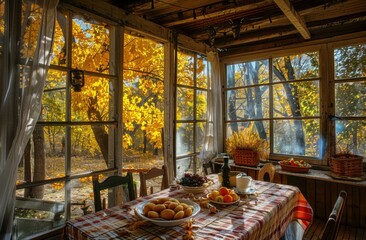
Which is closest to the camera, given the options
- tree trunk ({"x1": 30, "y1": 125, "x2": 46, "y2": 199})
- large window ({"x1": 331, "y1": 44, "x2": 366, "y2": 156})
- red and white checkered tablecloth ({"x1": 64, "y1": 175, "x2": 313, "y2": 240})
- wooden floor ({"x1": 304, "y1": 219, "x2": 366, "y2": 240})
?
red and white checkered tablecloth ({"x1": 64, "y1": 175, "x2": 313, "y2": 240})

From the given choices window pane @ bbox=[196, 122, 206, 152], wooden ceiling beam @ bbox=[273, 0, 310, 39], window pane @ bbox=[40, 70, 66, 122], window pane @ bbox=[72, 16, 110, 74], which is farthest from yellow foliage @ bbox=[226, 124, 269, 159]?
window pane @ bbox=[40, 70, 66, 122]

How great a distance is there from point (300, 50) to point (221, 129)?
1.56m

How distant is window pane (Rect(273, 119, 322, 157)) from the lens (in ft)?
10.1

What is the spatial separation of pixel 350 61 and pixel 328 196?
162 centimetres

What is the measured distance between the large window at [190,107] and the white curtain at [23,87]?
164 centimetres

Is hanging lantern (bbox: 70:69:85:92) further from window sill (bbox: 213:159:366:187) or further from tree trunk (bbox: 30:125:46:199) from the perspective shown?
window sill (bbox: 213:159:366:187)

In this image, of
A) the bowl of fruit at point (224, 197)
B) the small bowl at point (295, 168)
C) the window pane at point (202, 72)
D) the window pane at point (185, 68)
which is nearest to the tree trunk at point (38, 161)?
the bowl of fruit at point (224, 197)

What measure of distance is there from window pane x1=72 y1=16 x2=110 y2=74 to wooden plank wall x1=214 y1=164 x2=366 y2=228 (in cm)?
228

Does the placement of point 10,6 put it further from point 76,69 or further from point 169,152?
point 169,152

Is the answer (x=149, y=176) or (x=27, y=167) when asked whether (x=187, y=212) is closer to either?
(x=149, y=176)

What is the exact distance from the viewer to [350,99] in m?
2.83

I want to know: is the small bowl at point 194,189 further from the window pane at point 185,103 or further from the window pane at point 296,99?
the window pane at point 296,99

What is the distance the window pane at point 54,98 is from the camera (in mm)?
1780

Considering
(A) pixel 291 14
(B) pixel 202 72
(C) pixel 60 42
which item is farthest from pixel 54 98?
(A) pixel 291 14
